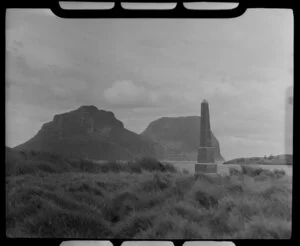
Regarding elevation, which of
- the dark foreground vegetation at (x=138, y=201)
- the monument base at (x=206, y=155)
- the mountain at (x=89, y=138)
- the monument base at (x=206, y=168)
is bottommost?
the dark foreground vegetation at (x=138, y=201)

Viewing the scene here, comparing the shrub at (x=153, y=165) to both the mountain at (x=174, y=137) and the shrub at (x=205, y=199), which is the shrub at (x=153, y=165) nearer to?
the mountain at (x=174, y=137)

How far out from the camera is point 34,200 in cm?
134

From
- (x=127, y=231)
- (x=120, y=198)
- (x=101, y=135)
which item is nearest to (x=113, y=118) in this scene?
(x=101, y=135)

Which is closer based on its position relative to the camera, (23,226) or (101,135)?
(23,226)

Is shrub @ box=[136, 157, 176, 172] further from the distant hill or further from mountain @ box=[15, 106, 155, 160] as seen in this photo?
the distant hill

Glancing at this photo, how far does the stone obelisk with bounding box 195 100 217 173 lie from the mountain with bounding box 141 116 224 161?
18 mm

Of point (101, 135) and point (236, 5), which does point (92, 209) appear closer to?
point (101, 135)

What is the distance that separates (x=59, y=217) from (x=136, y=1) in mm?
813

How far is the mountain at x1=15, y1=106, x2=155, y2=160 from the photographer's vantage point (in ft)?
4.36

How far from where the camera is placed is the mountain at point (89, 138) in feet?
4.36

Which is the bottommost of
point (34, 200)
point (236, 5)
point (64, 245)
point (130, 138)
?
point (64, 245)

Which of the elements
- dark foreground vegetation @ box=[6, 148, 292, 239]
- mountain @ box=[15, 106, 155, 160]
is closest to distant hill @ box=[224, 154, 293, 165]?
dark foreground vegetation @ box=[6, 148, 292, 239]

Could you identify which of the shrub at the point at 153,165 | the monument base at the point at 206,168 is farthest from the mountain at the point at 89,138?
the monument base at the point at 206,168

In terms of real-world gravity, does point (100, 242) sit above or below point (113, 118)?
below
